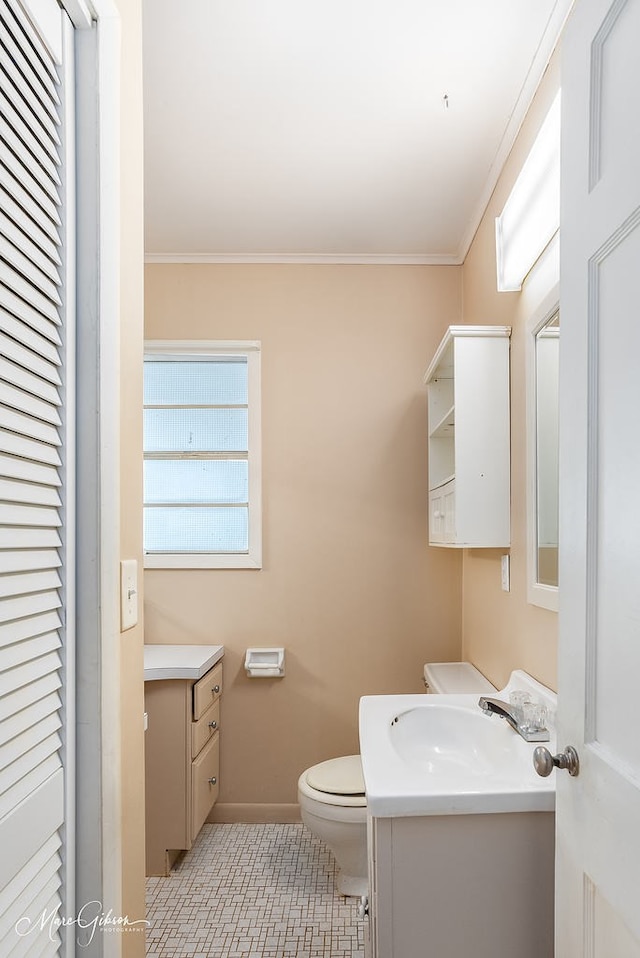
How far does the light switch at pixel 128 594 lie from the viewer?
1143 mm

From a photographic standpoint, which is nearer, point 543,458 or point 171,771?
point 543,458

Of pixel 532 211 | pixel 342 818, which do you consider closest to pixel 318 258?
pixel 532 211

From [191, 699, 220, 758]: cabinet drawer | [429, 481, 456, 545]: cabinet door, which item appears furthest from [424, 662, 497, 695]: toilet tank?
[191, 699, 220, 758]: cabinet drawer

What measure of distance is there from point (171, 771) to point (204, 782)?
0.24m

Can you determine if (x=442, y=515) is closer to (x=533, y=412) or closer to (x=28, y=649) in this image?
(x=533, y=412)

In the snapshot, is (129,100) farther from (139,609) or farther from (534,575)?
(534,575)

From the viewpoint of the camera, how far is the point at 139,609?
126 cm

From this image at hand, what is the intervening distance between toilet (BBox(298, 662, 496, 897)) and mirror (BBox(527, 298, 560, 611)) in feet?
2.12

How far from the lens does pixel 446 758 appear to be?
1.88 metres

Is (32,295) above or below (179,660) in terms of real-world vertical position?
above

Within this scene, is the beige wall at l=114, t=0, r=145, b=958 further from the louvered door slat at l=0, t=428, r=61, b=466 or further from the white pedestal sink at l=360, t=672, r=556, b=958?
the white pedestal sink at l=360, t=672, r=556, b=958

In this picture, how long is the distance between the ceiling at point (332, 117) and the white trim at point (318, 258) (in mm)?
48

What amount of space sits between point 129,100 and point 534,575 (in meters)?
1.56

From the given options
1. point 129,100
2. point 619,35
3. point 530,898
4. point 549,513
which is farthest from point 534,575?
point 129,100
